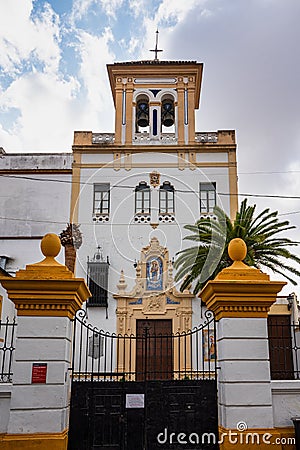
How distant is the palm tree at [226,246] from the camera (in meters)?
16.6

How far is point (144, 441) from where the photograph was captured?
6.78 meters

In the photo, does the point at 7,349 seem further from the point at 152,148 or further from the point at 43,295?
the point at 152,148

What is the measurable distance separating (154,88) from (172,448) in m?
18.0

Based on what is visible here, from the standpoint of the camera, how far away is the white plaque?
22.7 ft

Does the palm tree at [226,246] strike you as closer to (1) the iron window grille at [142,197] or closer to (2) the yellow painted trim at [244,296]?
(1) the iron window grille at [142,197]

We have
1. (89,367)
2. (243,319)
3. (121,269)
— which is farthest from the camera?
(121,269)

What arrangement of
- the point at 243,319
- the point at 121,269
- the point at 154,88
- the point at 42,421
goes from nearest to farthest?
1. the point at 42,421
2. the point at 243,319
3. the point at 121,269
4. the point at 154,88

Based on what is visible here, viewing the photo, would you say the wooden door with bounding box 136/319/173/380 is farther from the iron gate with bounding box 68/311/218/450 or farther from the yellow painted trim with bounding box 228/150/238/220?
the iron gate with bounding box 68/311/218/450

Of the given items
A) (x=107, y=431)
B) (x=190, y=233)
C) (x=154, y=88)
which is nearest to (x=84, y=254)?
(x=190, y=233)

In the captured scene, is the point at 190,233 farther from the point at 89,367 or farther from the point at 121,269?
the point at 89,367

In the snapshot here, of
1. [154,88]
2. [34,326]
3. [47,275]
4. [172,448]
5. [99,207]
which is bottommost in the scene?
[172,448]

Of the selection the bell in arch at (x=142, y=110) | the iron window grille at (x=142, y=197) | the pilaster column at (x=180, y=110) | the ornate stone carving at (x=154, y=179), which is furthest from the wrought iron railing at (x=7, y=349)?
the bell in arch at (x=142, y=110)

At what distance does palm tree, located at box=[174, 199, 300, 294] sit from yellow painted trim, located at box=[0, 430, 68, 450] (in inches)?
427

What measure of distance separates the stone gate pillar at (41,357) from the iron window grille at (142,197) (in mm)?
13423
